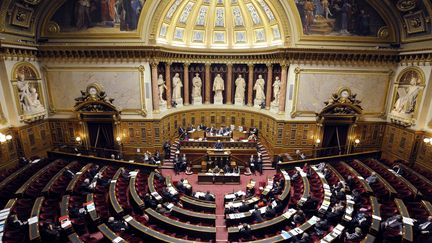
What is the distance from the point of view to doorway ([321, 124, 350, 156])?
66.3 ft

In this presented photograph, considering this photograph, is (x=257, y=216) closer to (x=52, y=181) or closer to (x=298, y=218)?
(x=298, y=218)

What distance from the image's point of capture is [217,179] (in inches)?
680

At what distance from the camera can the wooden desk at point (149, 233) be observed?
9.95 m

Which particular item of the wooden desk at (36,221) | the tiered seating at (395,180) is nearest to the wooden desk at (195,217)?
the wooden desk at (36,221)

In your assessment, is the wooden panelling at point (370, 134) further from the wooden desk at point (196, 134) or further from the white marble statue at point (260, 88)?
the wooden desk at point (196, 134)

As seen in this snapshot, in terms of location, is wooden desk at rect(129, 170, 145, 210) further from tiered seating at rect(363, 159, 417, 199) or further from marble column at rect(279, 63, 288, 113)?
tiered seating at rect(363, 159, 417, 199)

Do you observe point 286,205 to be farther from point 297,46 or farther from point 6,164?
point 6,164

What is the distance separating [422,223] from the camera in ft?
34.3

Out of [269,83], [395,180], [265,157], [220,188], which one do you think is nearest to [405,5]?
[269,83]

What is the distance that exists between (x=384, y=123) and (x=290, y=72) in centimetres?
931

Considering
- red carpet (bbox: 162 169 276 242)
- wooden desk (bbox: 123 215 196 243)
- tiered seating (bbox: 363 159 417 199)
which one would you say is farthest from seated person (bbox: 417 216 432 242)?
wooden desk (bbox: 123 215 196 243)


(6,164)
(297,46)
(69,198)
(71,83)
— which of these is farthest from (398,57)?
(6,164)

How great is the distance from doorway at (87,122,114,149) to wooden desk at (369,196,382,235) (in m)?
19.2

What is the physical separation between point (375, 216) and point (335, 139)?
1060 centimetres
